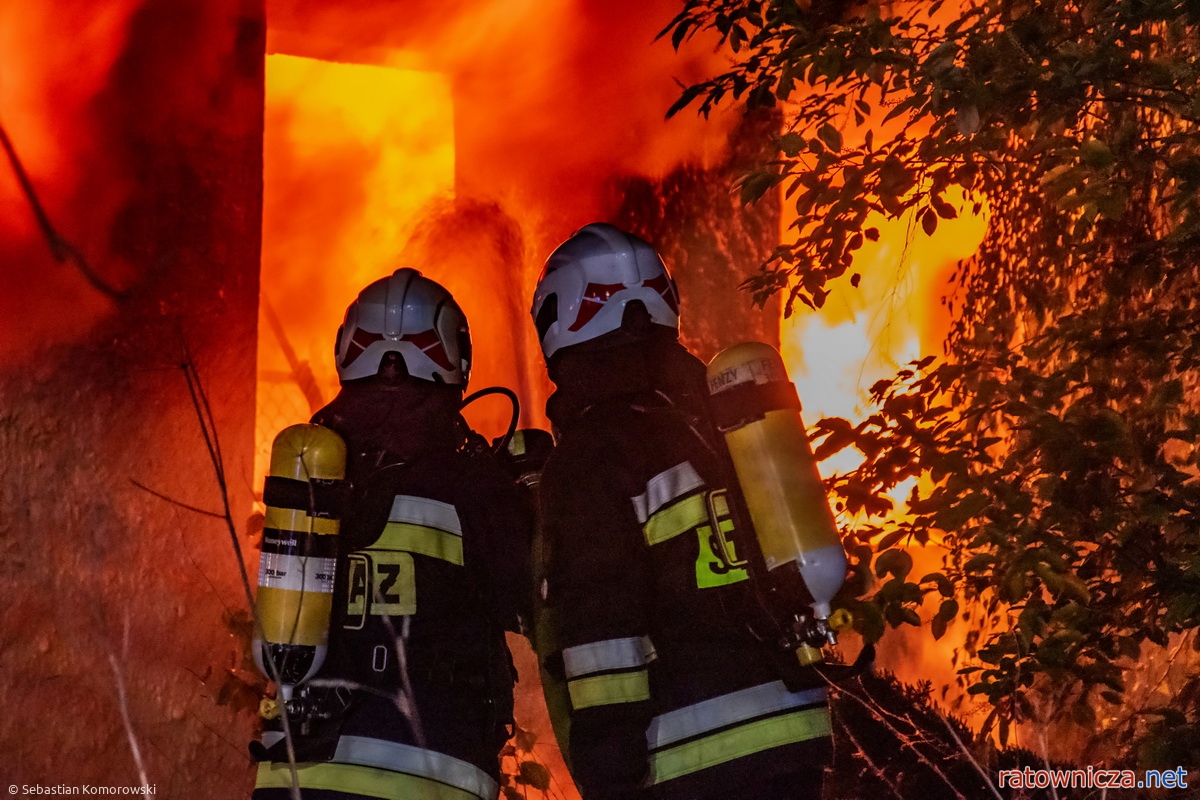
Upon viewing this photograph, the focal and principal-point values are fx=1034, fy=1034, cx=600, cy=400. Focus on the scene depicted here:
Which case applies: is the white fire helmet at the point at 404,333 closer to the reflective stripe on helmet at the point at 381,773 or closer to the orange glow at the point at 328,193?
the reflective stripe on helmet at the point at 381,773

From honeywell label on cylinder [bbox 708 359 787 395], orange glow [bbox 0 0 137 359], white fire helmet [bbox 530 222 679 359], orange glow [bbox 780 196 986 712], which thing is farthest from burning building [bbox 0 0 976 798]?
honeywell label on cylinder [bbox 708 359 787 395]

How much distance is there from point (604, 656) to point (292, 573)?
2.67ft

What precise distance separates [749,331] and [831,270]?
8.21ft

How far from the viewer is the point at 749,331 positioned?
18.6 ft

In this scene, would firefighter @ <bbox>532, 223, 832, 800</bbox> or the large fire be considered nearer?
firefighter @ <bbox>532, 223, 832, 800</bbox>

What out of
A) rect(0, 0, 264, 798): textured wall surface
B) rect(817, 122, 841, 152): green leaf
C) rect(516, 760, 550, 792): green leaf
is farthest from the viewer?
rect(516, 760, 550, 792): green leaf

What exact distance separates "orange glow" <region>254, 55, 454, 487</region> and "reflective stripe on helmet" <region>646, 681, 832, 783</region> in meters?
2.78

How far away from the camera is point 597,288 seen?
8.42ft

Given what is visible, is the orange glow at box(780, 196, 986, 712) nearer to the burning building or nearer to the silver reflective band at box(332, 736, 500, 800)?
the burning building

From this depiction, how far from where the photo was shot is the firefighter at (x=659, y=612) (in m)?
2.13

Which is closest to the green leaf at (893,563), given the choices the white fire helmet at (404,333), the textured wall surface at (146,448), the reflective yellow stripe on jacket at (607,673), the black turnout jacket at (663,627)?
the black turnout jacket at (663,627)

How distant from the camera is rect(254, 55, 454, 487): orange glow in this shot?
467 centimetres

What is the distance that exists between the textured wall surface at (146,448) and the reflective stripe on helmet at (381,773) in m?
0.98

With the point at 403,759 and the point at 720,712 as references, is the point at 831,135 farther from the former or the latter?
the point at 403,759
